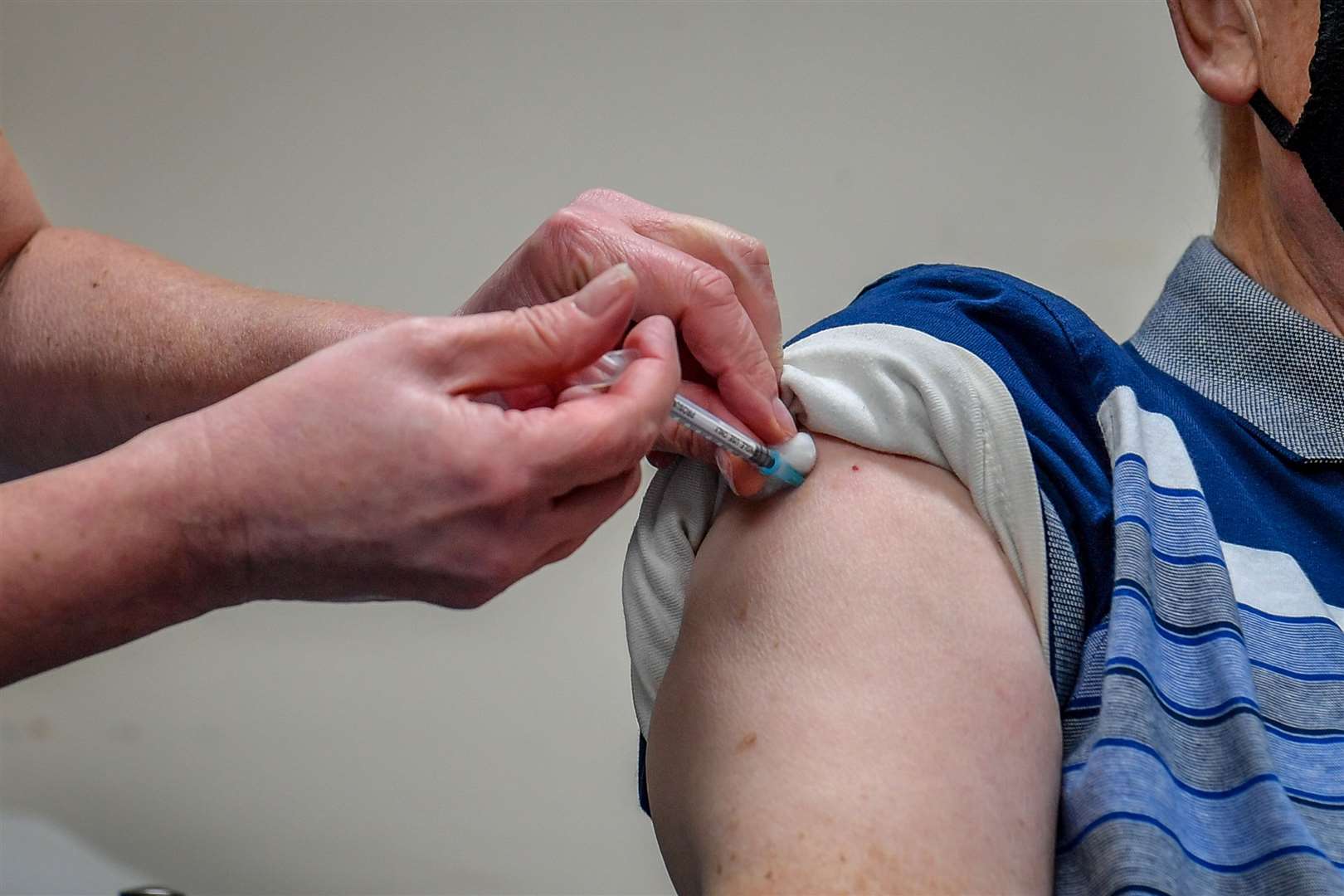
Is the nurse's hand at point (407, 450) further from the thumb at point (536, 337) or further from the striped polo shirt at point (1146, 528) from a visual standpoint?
the striped polo shirt at point (1146, 528)

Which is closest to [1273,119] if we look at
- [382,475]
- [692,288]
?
[692,288]

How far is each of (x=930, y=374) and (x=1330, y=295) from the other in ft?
1.37

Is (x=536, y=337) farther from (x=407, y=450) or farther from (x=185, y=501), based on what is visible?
(x=185, y=501)

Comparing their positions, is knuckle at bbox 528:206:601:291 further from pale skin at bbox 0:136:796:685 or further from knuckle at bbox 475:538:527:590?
knuckle at bbox 475:538:527:590

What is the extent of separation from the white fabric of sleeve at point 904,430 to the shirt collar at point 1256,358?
0.24 meters

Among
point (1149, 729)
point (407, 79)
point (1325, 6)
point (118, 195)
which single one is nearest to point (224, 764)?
point (118, 195)

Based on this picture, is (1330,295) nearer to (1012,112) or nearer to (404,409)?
(404,409)

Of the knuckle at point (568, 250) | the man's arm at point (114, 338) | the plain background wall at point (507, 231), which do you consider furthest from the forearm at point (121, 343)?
the plain background wall at point (507, 231)

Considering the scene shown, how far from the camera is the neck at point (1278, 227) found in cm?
91

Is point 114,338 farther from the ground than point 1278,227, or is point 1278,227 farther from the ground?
point 1278,227

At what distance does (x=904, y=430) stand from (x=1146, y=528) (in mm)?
161

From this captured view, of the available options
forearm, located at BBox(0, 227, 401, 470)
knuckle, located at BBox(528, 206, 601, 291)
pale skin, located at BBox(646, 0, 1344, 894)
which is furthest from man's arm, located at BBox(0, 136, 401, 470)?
pale skin, located at BBox(646, 0, 1344, 894)

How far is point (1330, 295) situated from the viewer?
0.93 meters

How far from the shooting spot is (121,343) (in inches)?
43.3
